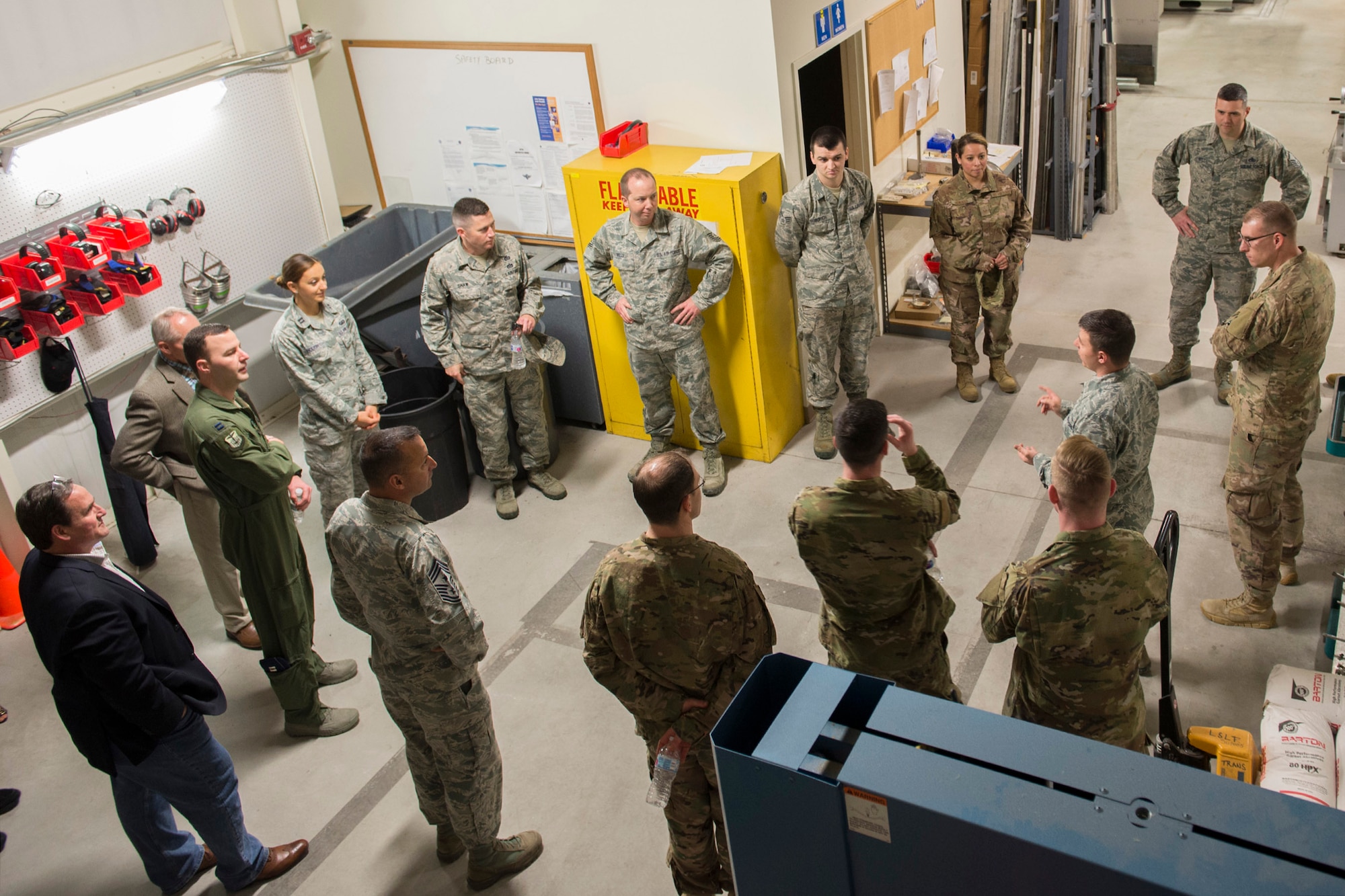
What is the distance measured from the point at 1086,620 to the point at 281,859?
9.59ft

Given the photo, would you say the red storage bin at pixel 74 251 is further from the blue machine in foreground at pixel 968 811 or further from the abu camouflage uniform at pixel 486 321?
the blue machine in foreground at pixel 968 811

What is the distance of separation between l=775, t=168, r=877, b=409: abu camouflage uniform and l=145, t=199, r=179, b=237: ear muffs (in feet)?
11.2

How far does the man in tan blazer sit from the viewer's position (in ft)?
14.8

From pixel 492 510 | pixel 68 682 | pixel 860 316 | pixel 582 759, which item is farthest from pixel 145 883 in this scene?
pixel 860 316

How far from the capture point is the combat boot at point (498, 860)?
3600 millimetres

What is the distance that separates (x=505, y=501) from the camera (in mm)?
5816

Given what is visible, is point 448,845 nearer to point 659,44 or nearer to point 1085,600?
point 1085,600

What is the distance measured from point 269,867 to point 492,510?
2.44 m

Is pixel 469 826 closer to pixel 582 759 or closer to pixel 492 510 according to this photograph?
pixel 582 759

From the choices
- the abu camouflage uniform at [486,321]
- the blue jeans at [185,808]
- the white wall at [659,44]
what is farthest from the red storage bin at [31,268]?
the blue jeans at [185,808]

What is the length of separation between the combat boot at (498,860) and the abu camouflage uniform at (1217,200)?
4.61 meters

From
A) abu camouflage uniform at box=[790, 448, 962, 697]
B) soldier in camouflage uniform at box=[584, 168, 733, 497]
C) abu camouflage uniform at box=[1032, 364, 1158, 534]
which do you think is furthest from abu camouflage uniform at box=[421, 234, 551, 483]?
abu camouflage uniform at box=[1032, 364, 1158, 534]

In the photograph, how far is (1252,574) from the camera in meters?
4.29

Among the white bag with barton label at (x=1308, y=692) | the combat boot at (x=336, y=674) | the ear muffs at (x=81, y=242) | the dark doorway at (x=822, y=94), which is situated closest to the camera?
the white bag with barton label at (x=1308, y=692)
